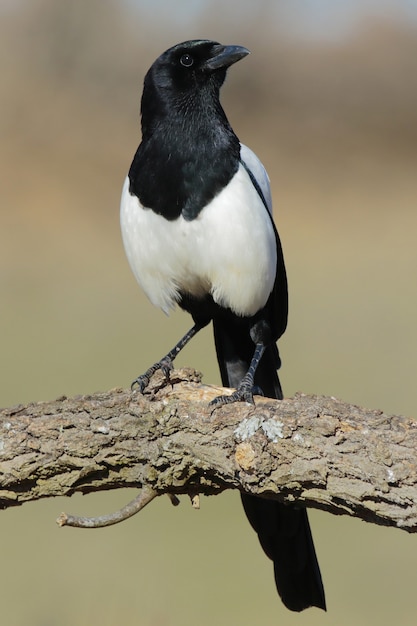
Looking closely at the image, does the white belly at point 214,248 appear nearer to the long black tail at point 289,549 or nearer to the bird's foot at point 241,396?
the bird's foot at point 241,396

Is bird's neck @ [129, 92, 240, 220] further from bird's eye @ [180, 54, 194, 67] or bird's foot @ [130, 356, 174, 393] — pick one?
bird's foot @ [130, 356, 174, 393]

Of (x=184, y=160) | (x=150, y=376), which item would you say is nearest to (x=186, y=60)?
(x=184, y=160)

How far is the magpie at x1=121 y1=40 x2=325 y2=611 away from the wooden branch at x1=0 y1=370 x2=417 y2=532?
0.35 metres

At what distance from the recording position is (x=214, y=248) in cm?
357

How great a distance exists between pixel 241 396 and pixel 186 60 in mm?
1262

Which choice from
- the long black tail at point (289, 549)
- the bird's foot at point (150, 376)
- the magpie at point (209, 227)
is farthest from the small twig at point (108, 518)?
the long black tail at point (289, 549)

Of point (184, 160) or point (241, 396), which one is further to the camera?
point (184, 160)

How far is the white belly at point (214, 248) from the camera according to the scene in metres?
3.56

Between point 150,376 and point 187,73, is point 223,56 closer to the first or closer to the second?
point 187,73

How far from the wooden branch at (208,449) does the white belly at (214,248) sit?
0.56m

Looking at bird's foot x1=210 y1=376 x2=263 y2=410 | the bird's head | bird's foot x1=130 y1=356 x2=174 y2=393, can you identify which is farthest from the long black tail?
the bird's head

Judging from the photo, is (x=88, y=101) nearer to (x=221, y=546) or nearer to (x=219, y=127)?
(x=221, y=546)

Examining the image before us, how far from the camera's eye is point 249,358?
4.00 metres

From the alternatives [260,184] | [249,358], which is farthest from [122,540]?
[260,184]
